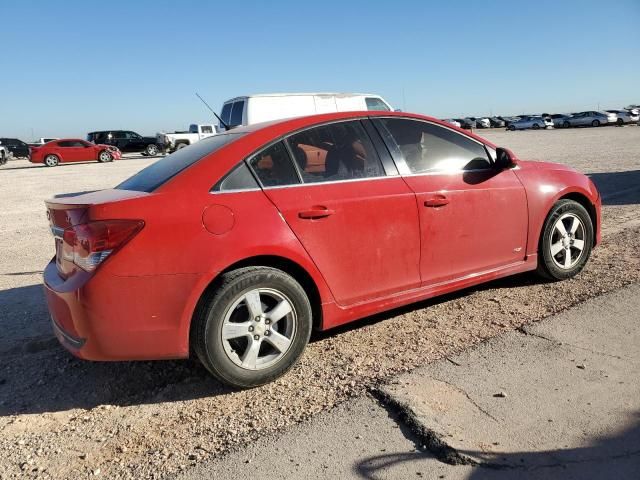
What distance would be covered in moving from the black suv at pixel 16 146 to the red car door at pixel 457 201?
148ft

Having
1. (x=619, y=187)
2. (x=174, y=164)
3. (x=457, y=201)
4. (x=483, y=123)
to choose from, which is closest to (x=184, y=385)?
(x=174, y=164)

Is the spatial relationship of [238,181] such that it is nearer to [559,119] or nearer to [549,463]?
[549,463]

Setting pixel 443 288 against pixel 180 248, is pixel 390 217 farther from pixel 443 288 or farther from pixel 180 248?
pixel 180 248

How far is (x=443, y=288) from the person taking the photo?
3.96m

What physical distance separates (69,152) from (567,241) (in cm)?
3242

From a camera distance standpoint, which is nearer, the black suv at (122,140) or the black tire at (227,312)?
the black tire at (227,312)

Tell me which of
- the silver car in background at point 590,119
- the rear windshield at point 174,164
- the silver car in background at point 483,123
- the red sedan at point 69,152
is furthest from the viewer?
the silver car in background at point 483,123

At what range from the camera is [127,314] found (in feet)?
9.57

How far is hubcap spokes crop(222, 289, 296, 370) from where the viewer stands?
3.10 m

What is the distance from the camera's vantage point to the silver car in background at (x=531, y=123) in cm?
5824

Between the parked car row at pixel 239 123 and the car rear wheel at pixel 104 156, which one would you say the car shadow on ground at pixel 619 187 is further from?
the car rear wheel at pixel 104 156

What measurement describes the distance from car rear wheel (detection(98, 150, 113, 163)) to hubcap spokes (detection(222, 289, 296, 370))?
32437 millimetres

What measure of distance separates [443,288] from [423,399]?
3.94ft

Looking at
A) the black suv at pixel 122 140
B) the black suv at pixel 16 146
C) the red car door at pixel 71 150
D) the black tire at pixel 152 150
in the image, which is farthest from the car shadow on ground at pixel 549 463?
the black suv at pixel 16 146
